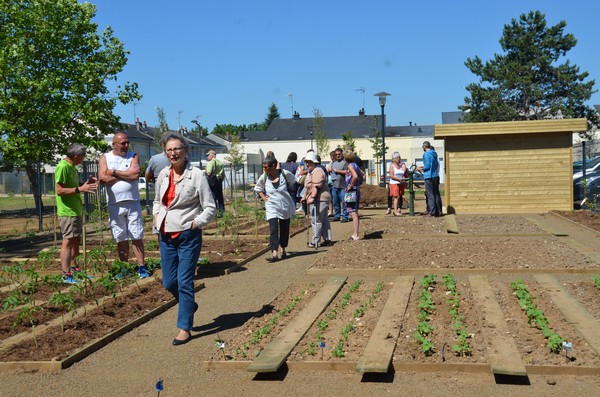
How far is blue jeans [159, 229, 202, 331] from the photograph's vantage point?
6.54m

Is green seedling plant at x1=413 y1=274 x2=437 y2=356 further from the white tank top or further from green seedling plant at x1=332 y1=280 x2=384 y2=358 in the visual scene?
the white tank top

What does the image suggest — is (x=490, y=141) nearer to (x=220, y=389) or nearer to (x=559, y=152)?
(x=559, y=152)

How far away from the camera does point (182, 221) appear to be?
258 inches

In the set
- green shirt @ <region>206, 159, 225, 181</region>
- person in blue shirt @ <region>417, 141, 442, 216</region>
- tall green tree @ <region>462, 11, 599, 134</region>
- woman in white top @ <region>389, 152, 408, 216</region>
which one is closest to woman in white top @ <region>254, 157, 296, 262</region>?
person in blue shirt @ <region>417, 141, 442, 216</region>

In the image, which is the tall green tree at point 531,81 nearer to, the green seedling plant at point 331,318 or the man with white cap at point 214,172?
the man with white cap at point 214,172

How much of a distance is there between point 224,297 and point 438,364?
3773 mm

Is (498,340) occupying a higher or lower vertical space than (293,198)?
lower

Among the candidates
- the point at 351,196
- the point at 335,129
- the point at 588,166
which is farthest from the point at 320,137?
the point at 351,196

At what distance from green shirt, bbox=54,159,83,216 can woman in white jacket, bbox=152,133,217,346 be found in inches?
119

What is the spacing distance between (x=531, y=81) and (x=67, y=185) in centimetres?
4926

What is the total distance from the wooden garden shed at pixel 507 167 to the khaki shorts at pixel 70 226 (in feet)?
41.2

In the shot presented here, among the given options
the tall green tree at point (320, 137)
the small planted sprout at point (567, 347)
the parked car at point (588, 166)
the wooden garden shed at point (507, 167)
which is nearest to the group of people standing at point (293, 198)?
the wooden garden shed at point (507, 167)

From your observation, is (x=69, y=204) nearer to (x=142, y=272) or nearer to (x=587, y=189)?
(x=142, y=272)

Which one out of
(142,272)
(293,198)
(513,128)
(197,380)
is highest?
(513,128)
